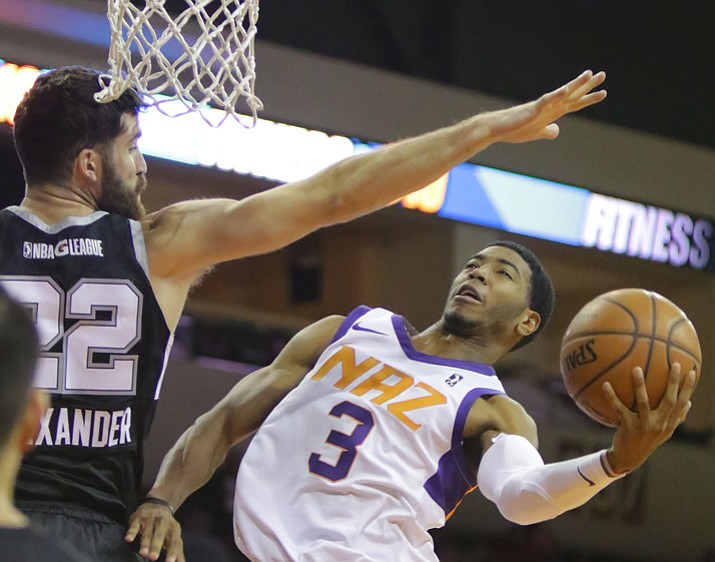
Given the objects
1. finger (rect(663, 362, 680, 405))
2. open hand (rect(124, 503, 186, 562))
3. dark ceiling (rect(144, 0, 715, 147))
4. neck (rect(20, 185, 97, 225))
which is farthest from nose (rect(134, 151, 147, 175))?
dark ceiling (rect(144, 0, 715, 147))

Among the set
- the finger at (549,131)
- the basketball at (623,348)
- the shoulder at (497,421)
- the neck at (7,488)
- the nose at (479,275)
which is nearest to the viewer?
the neck at (7,488)

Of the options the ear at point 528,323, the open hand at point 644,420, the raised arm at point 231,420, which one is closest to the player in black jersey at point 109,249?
the raised arm at point 231,420

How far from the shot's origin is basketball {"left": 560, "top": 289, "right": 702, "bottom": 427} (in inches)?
137

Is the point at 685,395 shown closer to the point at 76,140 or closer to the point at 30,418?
the point at 76,140

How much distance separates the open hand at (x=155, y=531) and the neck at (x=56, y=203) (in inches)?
33.2

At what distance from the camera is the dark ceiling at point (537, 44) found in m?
9.20

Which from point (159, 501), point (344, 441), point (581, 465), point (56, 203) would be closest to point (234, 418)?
point (344, 441)

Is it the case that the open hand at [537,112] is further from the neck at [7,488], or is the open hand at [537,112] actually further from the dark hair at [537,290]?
the neck at [7,488]

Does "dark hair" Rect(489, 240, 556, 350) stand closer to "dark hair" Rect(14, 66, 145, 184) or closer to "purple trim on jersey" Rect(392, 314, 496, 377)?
"purple trim on jersey" Rect(392, 314, 496, 377)

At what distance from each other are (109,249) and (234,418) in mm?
1056

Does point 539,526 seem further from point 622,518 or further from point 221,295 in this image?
point 221,295

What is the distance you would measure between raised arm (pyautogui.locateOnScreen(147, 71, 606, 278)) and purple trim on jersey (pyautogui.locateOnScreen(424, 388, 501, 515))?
918 mm

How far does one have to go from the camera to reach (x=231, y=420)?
4062mm

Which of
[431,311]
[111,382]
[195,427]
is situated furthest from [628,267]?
[111,382]
